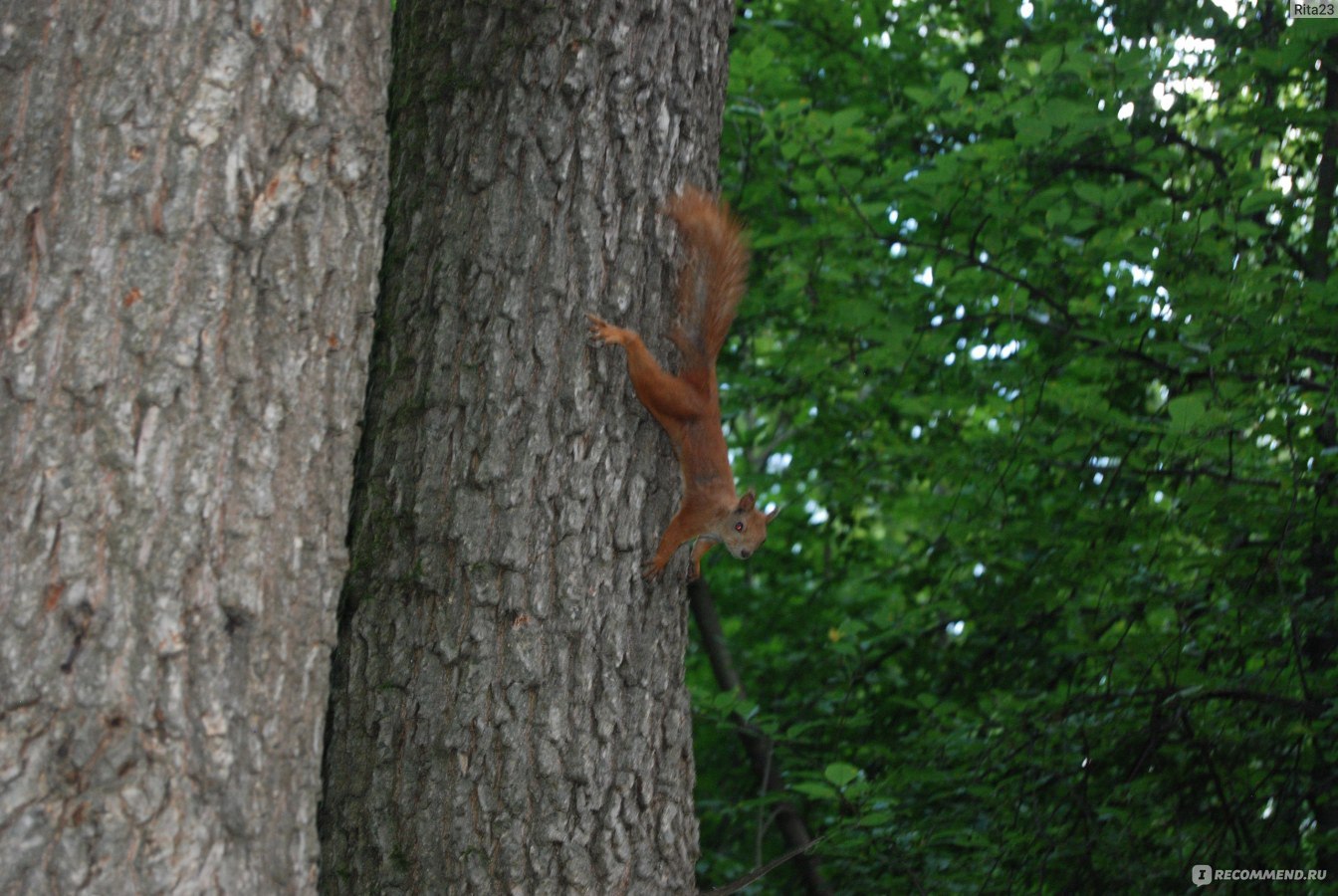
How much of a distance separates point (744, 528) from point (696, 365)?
84 centimetres

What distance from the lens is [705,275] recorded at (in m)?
2.47

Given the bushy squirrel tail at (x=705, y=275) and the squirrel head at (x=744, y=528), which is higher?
the bushy squirrel tail at (x=705, y=275)

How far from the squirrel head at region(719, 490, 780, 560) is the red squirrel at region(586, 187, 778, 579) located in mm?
95

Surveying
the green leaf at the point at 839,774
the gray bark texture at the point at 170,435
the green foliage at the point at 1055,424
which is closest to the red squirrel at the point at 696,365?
the gray bark texture at the point at 170,435

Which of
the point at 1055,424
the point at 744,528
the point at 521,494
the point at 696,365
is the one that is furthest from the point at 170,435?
the point at 1055,424

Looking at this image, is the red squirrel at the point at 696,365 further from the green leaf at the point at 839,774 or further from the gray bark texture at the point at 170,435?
the green leaf at the point at 839,774

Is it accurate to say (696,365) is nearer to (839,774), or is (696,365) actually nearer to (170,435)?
(170,435)

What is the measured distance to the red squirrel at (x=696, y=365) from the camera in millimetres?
2213

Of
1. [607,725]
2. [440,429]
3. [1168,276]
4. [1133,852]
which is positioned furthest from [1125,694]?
[440,429]

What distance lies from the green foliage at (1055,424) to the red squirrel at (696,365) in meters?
1.07

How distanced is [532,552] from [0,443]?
0.84 metres

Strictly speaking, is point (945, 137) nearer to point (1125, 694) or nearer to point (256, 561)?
point (1125, 694)

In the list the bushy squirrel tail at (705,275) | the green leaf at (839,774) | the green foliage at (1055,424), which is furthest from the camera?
the green foliage at (1055,424)

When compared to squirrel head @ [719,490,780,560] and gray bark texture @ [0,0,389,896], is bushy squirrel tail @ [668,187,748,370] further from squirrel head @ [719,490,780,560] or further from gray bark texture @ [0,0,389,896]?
gray bark texture @ [0,0,389,896]
